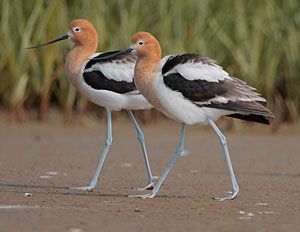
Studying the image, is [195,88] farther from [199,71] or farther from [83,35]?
[83,35]

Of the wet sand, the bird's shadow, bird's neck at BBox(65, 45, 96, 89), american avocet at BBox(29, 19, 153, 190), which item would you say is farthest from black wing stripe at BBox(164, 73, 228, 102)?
bird's neck at BBox(65, 45, 96, 89)

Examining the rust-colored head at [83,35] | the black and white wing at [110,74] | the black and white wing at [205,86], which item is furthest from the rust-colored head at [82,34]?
the black and white wing at [205,86]

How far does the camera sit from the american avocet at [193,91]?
755 cm

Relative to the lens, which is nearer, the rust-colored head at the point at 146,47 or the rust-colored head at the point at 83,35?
the rust-colored head at the point at 146,47

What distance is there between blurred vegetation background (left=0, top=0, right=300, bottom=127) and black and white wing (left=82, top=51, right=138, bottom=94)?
3.43 meters

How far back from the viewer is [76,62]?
8.91 m

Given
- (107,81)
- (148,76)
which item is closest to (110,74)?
(107,81)

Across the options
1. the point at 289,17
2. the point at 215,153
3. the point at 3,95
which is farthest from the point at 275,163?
the point at 3,95

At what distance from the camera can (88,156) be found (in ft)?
35.3

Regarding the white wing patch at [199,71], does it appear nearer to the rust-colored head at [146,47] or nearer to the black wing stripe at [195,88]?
the black wing stripe at [195,88]

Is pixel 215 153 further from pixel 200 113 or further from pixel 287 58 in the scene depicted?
pixel 200 113

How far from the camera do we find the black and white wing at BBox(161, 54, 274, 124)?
24.8 ft

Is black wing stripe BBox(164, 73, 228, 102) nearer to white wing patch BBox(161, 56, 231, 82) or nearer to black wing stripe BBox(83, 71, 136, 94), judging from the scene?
white wing patch BBox(161, 56, 231, 82)

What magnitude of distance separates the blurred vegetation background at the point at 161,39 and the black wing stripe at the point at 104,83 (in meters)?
3.56
